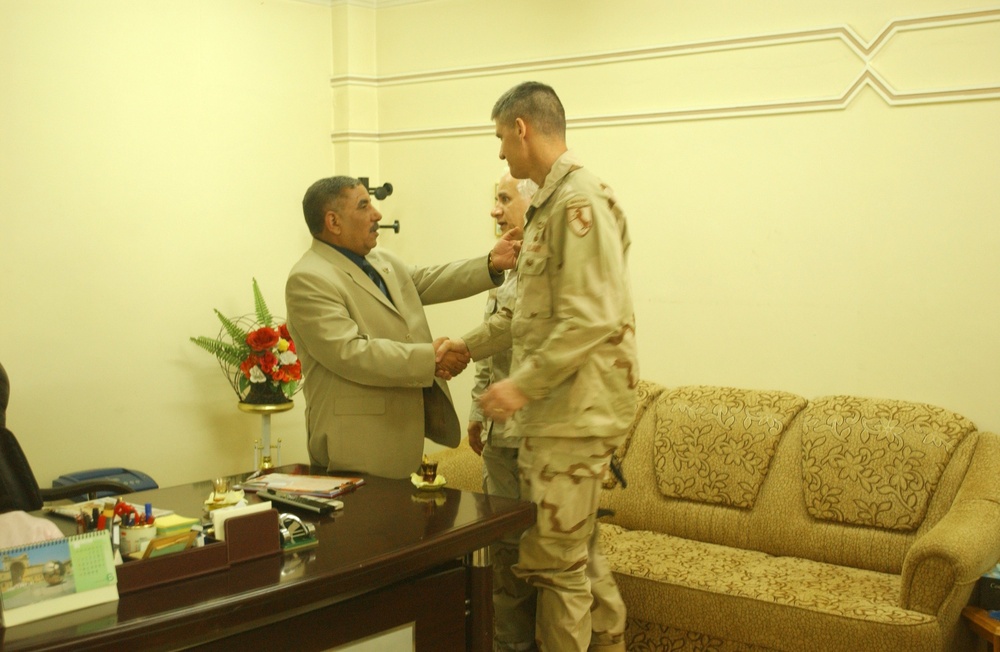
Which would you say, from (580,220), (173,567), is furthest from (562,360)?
(173,567)

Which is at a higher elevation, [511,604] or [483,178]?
[483,178]

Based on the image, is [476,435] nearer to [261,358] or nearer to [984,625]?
[261,358]

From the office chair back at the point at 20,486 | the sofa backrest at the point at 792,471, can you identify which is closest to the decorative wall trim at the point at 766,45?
the sofa backrest at the point at 792,471

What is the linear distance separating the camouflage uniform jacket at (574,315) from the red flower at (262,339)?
183 cm

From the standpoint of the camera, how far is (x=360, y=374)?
2838mm

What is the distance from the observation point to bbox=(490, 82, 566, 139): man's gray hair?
265 cm

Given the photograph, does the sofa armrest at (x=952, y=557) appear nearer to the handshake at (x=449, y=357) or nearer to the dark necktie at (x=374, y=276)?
the handshake at (x=449, y=357)

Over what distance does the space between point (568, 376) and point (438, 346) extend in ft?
1.78

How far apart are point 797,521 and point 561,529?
132 centimetres

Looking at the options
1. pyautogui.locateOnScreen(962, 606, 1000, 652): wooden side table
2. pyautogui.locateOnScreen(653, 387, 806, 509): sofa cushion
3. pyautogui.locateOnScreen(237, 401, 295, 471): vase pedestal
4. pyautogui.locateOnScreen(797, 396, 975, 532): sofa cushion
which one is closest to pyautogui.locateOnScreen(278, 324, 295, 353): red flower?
pyautogui.locateOnScreen(237, 401, 295, 471): vase pedestal

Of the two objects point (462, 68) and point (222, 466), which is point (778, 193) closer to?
point (462, 68)

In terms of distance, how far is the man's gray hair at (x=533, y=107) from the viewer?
265 centimetres

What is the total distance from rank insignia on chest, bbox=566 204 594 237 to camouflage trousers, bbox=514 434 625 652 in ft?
1.79

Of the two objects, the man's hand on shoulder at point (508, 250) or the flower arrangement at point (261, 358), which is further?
the flower arrangement at point (261, 358)
